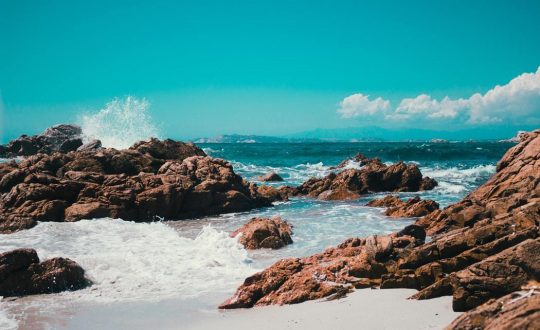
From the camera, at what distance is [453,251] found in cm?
880

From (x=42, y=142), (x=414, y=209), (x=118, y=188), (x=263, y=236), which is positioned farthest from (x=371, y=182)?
(x=42, y=142)

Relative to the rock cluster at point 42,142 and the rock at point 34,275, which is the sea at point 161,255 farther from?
the rock cluster at point 42,142

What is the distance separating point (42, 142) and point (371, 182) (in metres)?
47.6

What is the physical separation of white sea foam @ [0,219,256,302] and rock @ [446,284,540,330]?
22.4ft

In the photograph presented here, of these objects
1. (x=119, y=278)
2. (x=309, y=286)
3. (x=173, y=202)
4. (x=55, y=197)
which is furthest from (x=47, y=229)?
(x=309, y=286)

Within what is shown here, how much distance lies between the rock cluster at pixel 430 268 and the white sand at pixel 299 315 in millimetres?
300

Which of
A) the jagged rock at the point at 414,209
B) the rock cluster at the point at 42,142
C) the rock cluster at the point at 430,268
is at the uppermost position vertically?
the rock cluster at the point at 42,142

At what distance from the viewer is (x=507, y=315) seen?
4719 mm

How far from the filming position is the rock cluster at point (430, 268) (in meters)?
6.95

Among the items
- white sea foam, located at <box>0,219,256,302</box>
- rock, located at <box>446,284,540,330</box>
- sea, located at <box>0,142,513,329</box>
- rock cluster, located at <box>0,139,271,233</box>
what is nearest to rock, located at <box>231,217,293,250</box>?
sea, located at <box>0,142,513,329</box>

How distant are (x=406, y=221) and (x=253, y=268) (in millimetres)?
9726

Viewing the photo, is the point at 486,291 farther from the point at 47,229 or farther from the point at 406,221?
the point at 47,229

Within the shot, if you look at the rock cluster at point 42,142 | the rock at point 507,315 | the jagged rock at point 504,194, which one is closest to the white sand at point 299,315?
the rock at point 507,315

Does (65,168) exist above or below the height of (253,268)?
above
